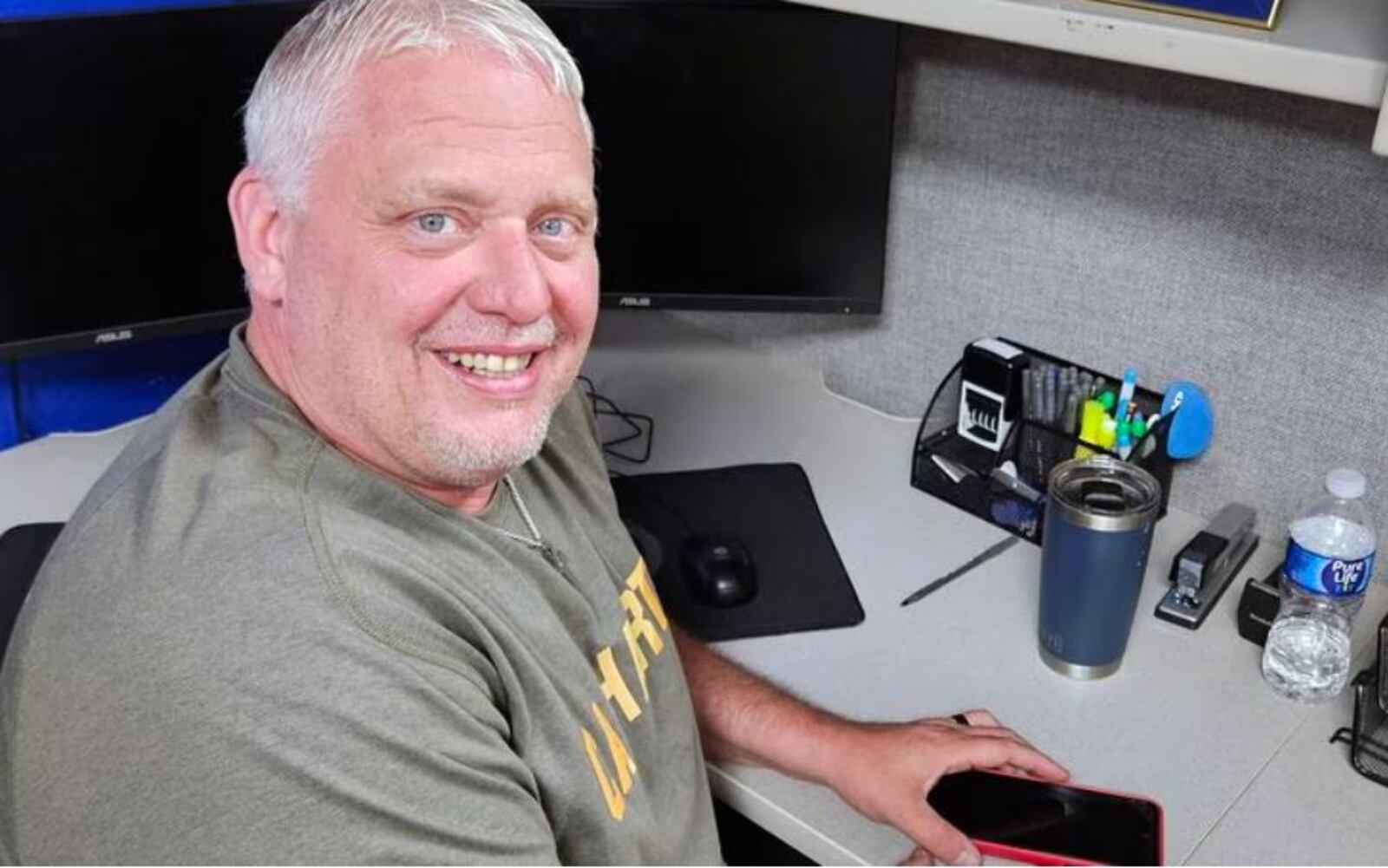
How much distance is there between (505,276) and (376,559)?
0.19 metres

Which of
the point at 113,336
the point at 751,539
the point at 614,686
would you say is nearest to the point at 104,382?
the point at 113,336

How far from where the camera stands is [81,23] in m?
1.28

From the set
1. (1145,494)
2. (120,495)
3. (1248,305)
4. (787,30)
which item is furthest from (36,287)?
(1248,305)

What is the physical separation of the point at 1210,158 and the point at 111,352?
3.79 feet

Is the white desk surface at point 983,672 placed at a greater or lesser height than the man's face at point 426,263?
lesser

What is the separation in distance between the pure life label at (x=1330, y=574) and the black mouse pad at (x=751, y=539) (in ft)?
1.22

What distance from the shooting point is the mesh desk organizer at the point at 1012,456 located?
1356 mm

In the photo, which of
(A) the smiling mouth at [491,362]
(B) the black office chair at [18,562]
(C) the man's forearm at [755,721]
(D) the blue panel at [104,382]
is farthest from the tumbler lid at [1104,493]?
(D) the blue panel at [104,382]

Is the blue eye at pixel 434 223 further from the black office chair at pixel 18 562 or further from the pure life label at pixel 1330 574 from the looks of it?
the pure life label at pixel 1330 574

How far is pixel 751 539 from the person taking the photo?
1.38 meters

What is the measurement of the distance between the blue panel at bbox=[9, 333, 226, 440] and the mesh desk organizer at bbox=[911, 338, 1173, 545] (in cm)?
81

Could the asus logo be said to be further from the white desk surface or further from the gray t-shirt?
the gray t-shirt

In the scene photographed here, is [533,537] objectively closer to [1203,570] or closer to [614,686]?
[614,686]

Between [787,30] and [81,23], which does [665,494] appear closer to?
[787,30]
